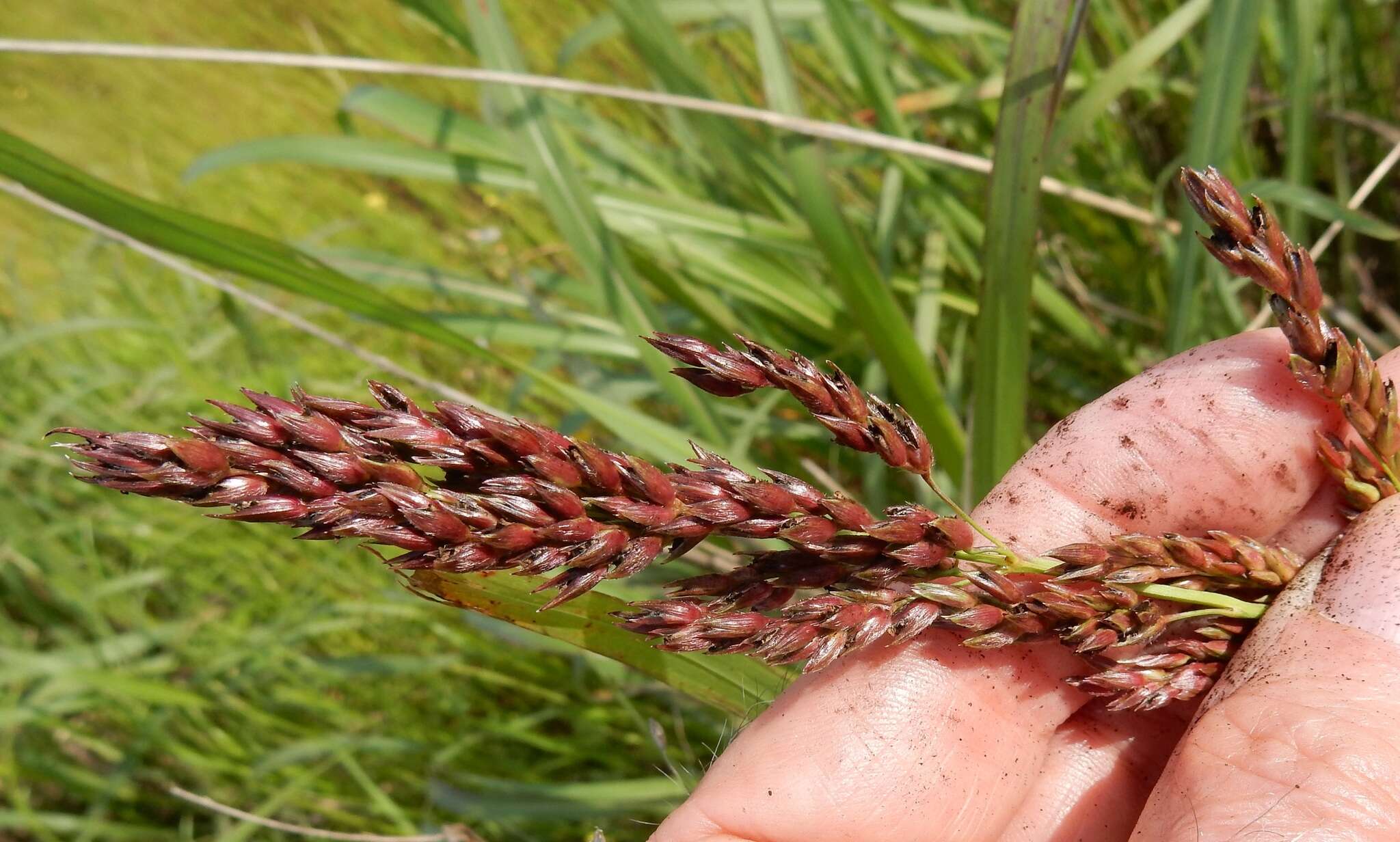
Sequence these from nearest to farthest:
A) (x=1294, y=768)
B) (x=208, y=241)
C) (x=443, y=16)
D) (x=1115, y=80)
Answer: (x=1294, y=768), (x=208, y=241), (x=1115, y=80), (x=443, y=16)

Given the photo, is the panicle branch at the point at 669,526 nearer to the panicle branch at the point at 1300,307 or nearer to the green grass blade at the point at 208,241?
the panicle branch at the point at 1300,307

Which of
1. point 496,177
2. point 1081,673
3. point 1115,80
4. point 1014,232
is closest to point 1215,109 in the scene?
point 1115,80

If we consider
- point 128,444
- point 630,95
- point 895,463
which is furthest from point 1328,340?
point 128,444

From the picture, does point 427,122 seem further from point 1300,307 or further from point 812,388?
point 1300,307

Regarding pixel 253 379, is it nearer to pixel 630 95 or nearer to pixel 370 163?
pixel 370 163

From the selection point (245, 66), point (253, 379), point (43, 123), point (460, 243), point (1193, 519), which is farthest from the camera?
point (43, 123)

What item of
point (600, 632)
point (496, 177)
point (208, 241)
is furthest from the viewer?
point (496, 177)
